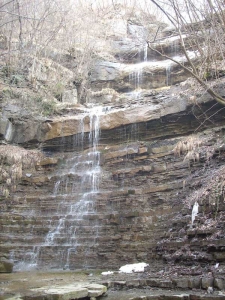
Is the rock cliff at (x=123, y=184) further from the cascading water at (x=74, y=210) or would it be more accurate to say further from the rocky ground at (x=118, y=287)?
the rocky ground at (x=118, y=287)

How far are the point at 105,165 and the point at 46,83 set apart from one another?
6482 mm

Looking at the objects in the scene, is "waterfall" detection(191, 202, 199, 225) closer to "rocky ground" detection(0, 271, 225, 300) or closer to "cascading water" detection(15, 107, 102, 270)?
"rocky ground" detection(0, 271, 225, 300)

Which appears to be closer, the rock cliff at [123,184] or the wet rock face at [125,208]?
the wet rock face at [125,208]

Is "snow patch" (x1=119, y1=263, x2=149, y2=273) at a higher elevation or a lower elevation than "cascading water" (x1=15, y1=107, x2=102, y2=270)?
lower

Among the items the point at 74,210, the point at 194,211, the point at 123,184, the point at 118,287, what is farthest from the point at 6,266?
the point at 194,211

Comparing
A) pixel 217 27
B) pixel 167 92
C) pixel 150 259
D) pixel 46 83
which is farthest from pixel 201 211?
pixel 46 83

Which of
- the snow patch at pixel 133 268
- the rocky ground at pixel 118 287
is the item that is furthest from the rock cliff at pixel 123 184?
the rocky ground at pixel 118 287

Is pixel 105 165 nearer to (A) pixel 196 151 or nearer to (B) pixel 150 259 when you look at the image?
(A) pixel 196 151

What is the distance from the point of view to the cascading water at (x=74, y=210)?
9078mm

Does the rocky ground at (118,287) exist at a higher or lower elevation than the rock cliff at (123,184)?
lower

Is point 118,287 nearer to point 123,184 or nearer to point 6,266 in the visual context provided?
point 6,266

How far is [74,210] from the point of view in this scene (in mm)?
10797

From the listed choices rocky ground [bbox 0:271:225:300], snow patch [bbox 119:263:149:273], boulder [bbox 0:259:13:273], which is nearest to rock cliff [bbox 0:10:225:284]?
snow patch [bbox 119:263:149:273]

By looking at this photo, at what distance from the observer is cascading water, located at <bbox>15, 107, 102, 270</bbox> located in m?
9.08
